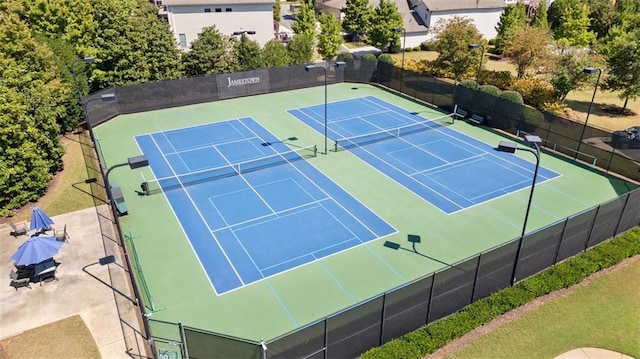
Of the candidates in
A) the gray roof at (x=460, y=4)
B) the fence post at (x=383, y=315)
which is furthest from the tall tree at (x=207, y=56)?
the gray roof at (x=460, y=4)

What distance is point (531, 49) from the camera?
1407 inches

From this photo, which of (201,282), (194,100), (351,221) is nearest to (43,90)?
(194,100)

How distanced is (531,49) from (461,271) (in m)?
29.4

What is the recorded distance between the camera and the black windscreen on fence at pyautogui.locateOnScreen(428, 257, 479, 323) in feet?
41.8

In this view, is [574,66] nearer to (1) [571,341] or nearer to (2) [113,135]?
(1) [571,341]

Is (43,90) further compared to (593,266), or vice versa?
(43,90)

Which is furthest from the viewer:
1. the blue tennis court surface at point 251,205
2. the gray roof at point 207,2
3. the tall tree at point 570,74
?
the gray roof at point 207,2

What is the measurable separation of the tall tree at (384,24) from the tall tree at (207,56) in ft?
72.3

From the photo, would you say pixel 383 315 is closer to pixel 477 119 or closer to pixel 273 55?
pixel 477 119

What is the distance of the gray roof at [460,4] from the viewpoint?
57309mm

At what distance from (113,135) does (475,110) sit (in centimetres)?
2396

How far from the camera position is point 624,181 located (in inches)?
880

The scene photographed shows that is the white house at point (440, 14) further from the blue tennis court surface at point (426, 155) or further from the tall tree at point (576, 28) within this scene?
the blue tennis court surface at point (426, 155)

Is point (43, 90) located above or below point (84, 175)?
above
